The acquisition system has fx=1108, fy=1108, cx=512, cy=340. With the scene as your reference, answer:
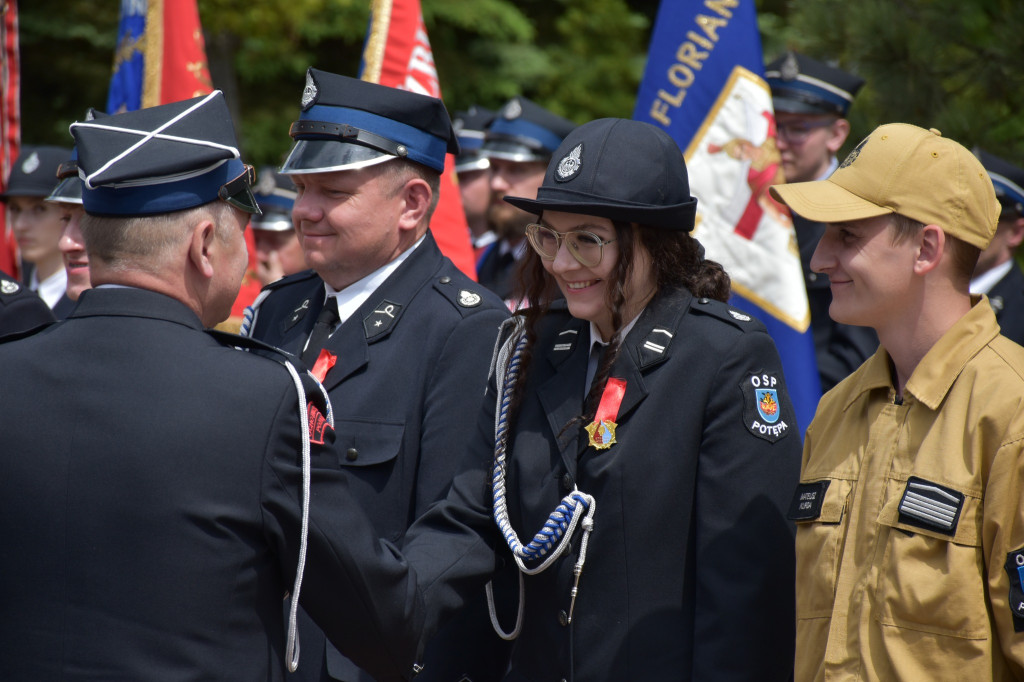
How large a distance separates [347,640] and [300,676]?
31.3 inches

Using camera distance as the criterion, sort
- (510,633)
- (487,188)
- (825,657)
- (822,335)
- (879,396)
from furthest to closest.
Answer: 1. (487,188)
2. (822,335)
3. (510,633)
4. (879,396)
5. (825,657)

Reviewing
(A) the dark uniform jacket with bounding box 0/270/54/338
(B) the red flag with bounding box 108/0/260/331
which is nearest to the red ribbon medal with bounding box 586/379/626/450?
(A) the dark uniform jacket with bounding box 0/270/54/338

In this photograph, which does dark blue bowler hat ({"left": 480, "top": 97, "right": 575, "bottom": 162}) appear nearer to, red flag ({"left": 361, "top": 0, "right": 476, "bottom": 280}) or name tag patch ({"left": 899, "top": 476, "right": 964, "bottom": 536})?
red flag ({"left": 361, "top": 0, "right": 476, "bottom": 280})

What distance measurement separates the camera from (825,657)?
2414 millimetres

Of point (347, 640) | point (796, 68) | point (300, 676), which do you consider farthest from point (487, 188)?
point (347, 640)

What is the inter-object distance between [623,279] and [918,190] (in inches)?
29.1

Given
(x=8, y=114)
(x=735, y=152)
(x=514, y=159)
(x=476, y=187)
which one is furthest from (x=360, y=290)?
(x=476, y=187)

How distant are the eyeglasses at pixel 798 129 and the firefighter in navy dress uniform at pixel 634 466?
3.07m

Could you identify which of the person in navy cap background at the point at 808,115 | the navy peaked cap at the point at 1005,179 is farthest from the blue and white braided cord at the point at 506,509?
the navy peaked cap at the point at 1005,179

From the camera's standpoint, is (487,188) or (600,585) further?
(487,188)

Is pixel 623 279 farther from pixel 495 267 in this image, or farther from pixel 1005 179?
pixel 495 267

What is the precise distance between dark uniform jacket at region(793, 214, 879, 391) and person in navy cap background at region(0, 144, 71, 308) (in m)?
4.02

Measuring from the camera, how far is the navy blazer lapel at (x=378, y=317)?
11.0 ft

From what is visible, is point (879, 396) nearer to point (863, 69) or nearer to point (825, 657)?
point (825, 657)
